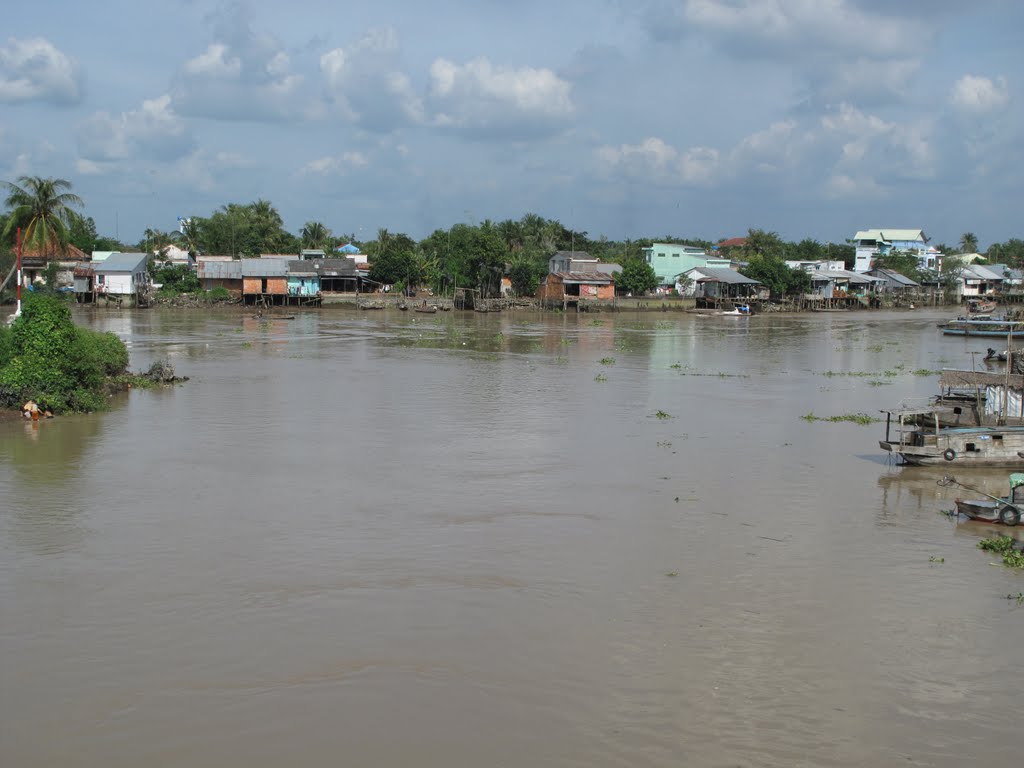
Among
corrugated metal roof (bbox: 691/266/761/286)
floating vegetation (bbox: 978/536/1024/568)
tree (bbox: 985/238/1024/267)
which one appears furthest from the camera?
tree (bbox: 985/238/1024/267)

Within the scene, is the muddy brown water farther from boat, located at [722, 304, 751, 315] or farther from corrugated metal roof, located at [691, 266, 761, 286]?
corrugated metal roof, located at [691, 266, 761, 286]

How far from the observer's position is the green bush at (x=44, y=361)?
18109 mm

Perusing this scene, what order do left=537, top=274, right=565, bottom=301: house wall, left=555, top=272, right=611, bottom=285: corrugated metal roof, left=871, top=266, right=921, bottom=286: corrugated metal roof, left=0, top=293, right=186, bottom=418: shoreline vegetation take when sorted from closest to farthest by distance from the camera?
1. left=0, top=293, right=186, bottom=418: shoreline vegetation
2. left=555, top=272, right=611, bottom=285: corrugated metal roof
3. left=537, top=274, right=565, bottom=301: house wall
4. left=871, top=266, right=921, bottom=286: corrugated metal roof

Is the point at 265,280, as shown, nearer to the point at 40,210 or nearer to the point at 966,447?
the point at 40,210

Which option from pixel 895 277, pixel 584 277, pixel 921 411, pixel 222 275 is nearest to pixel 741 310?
pixel 584 277

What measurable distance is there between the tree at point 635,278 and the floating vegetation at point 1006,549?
5714 centimetres

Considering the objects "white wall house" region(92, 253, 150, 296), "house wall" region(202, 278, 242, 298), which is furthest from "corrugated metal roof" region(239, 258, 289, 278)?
"white wall house" region(92, 253, 150, 296)

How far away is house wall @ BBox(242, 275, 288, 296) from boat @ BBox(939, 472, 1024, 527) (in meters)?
54.5

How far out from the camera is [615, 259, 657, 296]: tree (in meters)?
67.3

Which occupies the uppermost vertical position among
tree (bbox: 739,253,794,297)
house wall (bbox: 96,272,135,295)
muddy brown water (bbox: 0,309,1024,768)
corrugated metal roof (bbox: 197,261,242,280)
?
tree (bbox: 739,253,794,297)

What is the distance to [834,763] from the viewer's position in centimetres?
630

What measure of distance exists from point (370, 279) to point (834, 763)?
200ft

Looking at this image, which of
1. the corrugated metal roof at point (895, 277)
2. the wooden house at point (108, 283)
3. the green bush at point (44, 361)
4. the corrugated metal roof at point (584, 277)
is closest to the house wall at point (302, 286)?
the wooden house at point (108, 283)

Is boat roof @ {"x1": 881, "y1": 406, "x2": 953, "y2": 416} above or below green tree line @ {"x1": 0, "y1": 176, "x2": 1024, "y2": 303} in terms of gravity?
below
